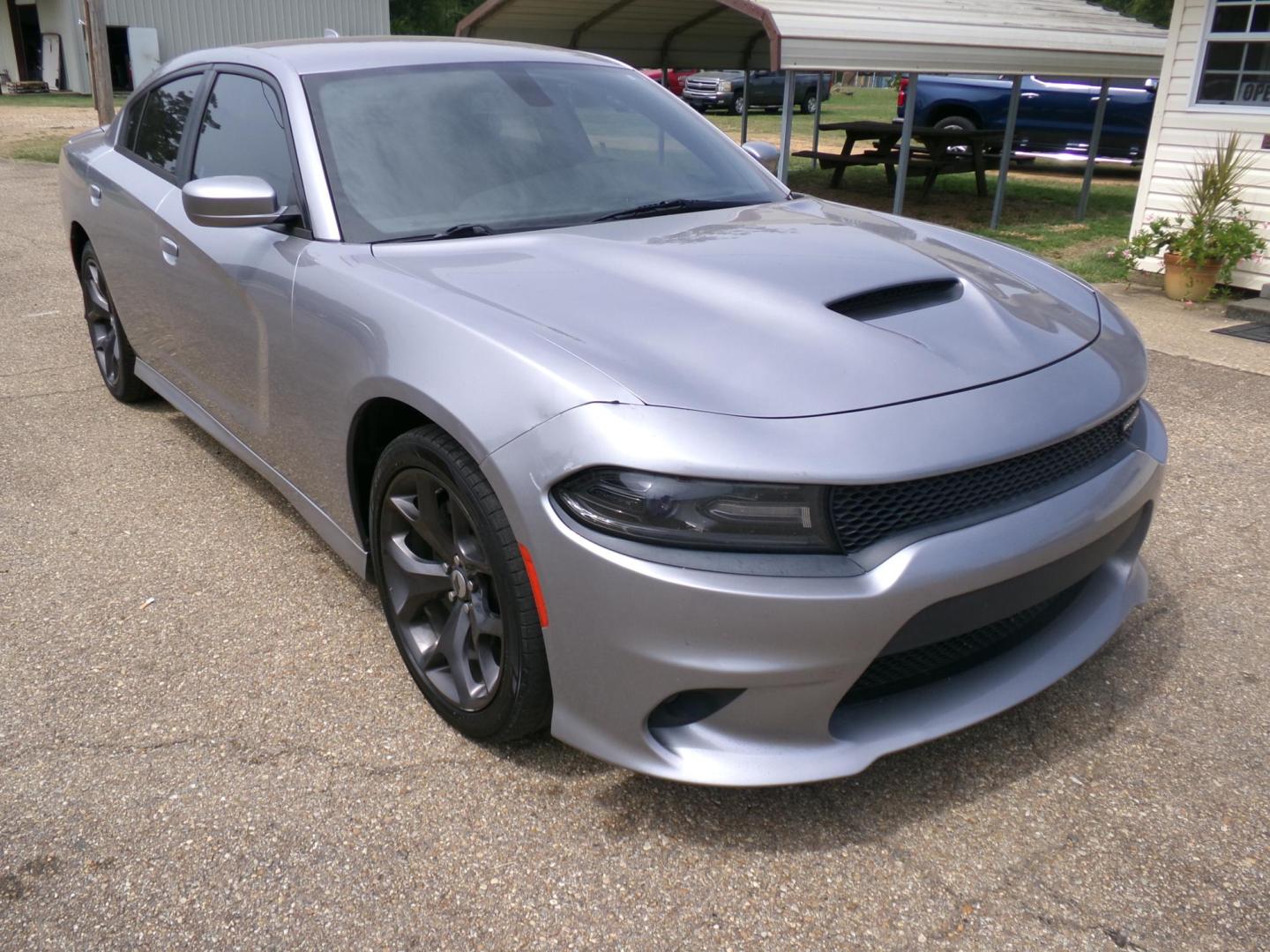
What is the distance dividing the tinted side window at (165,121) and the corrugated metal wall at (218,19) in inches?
1128

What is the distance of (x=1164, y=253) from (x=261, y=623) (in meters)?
7.49

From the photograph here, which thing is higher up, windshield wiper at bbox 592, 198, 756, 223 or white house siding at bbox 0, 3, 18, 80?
windshield wiper at bbox 592, 198, 756, 223

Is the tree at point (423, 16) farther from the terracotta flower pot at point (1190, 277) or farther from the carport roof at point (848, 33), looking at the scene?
the terracotta flower pot at point (1190, 277)

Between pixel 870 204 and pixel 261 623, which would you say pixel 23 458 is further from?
pixel 870 204

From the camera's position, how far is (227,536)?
3.82m

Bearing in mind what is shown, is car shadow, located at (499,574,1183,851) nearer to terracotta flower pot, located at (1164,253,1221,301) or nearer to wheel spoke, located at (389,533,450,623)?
wheel spoke, located at (389,533,450,623)

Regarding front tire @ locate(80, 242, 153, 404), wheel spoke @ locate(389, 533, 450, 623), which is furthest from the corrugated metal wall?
wheel spoke @ locate(389, 533, 450, 623)

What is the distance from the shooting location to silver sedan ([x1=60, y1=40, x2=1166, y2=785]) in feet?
6.77

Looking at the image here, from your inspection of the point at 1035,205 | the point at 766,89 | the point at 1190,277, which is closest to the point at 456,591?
the point at 1190,277

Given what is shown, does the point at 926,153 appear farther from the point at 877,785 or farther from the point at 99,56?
the point at 877,785

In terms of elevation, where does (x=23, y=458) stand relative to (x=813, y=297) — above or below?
below

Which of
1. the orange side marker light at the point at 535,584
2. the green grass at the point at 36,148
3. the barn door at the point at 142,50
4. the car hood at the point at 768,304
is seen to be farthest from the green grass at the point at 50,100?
the orange side marker light at the point at 535,584

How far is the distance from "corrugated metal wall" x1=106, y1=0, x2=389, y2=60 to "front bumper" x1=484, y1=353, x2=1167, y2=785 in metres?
31.8

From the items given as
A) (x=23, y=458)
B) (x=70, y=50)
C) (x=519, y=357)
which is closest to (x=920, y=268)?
(x=519, y=357)
